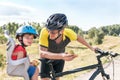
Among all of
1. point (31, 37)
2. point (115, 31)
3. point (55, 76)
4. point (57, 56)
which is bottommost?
point (115, 31)

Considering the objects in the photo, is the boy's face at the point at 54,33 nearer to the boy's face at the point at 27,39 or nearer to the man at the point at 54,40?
the man at the point at 54,40

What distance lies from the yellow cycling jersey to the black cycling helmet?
0.75 ft

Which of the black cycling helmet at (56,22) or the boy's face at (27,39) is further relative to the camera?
the black cycling helmet at (56,22)

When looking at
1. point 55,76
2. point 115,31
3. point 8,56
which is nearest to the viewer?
point 8,56

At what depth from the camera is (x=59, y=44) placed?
4.66m

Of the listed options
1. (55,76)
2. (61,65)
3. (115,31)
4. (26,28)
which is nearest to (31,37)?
(26,28)

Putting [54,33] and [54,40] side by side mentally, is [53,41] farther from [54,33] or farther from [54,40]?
[54,33]

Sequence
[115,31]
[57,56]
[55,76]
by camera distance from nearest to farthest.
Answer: [57,56], [55,76], [115,31]

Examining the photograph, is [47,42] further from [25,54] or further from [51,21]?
[25,54]

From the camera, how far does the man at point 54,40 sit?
4161mm

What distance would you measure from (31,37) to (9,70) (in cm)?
52

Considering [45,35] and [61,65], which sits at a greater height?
[45,35]

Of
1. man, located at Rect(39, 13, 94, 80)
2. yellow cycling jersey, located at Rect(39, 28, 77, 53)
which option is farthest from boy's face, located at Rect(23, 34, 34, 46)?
yellow cycling jersey, located at Rect(39, 28, 77, 53)

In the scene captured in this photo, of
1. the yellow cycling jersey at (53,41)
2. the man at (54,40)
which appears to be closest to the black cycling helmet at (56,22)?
the man at (54,40)
